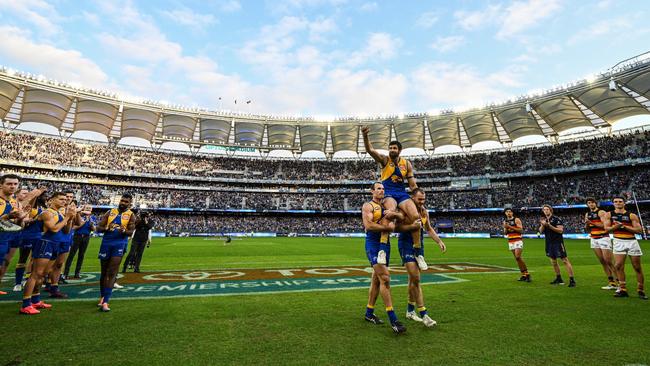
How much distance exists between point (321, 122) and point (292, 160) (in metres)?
18.1

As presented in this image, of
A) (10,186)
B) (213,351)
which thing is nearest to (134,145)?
(10,186)

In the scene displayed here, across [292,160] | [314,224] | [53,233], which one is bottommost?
[314,224]

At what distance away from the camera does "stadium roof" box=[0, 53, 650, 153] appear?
126 ft

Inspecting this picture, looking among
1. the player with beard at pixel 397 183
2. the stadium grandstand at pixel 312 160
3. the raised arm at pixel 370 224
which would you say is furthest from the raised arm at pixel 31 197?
the stadium grandstand at pixel 312 160

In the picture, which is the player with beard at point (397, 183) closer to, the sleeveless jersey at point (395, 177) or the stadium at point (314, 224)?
the sleeveless jersey at point (395, 177)

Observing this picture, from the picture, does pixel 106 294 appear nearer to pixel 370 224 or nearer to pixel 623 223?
pixel 370 224

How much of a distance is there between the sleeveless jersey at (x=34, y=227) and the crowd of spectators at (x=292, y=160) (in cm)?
5618

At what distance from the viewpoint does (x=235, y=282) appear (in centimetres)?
966

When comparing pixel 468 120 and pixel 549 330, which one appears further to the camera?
pixel 468 120

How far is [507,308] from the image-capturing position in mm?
6449

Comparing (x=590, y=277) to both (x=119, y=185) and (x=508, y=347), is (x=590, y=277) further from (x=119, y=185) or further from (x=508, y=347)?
(x=119, y=185)

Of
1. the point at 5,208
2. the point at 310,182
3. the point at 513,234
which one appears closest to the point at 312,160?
the point at 310,182

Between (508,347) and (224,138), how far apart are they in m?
58.0

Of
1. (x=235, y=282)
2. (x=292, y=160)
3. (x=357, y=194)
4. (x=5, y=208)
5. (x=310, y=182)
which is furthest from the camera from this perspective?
(x=292, y=160)
